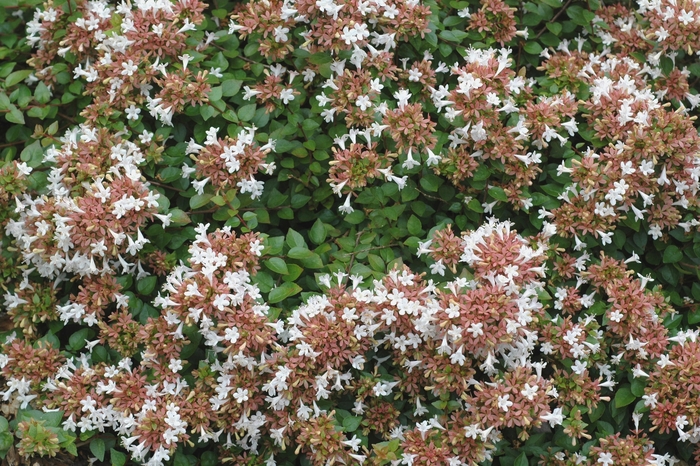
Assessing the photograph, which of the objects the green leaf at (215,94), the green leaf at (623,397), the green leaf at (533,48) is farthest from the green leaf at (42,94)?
the green leaf at (623,397)

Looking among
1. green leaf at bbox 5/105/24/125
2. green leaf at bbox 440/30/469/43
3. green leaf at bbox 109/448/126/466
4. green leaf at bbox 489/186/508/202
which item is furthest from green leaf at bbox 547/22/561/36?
green leaf at bbox 109/448/126/466

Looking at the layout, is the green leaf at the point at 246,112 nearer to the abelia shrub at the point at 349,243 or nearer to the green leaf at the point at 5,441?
the abelia shrub at the point at 349,243

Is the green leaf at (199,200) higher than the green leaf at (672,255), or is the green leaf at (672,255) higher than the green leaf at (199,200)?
the green leaf at (672,255)

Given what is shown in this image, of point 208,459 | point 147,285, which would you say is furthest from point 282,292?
point 208,459

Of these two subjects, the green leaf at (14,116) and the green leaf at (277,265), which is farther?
the green leaf at (14,116)

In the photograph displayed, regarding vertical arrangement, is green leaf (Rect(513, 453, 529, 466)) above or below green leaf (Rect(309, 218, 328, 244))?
below

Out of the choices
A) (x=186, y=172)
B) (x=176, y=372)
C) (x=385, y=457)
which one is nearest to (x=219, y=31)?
(x=186, y=172)

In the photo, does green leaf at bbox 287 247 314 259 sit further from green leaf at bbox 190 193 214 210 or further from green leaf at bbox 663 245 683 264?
green leaf at bbox 663 245 683 264
